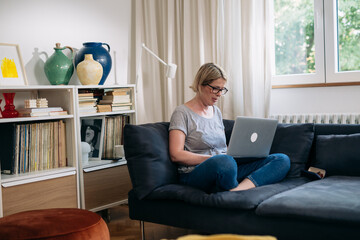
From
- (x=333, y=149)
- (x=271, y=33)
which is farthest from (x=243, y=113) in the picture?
(x=333, y=149)

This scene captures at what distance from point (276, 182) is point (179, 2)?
6.91 feet

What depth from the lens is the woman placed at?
2.41 m

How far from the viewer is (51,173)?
2832mm

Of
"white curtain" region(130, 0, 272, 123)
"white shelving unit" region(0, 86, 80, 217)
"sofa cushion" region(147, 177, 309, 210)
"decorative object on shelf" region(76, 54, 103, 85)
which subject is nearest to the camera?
"sofa cushion" region(147, 177, 309, 210)

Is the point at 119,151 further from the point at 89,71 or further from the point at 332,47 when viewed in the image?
the point at 332,47

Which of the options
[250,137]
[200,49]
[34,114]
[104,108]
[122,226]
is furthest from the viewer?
[200,49]

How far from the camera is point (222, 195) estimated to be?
2.30m

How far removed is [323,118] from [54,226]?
2.26 meters

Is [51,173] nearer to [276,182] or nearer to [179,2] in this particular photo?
[276,182]

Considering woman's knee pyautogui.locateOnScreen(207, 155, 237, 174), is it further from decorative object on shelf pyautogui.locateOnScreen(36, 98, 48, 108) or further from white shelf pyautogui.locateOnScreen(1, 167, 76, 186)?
decorative object on shelf pyautogui.locateOnScreen(36, 98, 48, 108)

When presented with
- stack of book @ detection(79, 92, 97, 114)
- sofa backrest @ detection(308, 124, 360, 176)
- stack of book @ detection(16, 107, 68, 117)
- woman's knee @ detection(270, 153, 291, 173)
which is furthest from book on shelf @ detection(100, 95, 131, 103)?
sofa backrest @ detection(308, 124, 360, 176)

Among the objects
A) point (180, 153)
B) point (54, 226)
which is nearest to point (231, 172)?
point (180, 153)

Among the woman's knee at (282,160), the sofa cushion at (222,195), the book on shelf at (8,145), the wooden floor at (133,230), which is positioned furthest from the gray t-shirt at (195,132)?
the book on shelf at (8,145)

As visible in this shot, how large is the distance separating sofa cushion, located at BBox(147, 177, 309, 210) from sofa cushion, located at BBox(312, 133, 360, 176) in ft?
0.92
